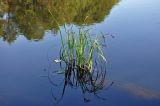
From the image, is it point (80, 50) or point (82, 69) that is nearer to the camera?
point (80, 50)

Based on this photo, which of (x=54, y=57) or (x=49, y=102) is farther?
(x=54, y=57)

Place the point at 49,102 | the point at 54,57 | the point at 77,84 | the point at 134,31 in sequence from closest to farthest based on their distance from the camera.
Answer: the point at 49,102 → the point at 77,84 → the point at 54,57 → the point at 134,31

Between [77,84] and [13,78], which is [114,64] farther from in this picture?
[13,78]

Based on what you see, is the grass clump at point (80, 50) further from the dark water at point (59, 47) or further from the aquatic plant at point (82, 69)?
the dark water at point (59, 47)

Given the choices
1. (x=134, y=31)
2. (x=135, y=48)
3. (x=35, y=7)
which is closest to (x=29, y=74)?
(x=135, y=48)

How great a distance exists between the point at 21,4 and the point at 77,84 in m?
8.20

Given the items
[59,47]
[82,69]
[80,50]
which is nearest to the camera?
A: [80,50]

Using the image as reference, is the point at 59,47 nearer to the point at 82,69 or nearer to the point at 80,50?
the point at 82,69

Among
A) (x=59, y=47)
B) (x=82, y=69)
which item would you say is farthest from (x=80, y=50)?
(x=59, y=47)

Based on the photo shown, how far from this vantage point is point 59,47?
28.9 feet

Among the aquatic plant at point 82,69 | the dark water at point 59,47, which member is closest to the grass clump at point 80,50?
the aquatic plant at point 82,69

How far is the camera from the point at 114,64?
7555 millimetres

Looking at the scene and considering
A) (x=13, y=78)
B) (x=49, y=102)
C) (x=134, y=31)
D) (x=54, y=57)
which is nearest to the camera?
Result: (x=49, y=102)

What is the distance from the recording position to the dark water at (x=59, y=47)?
6258mm
